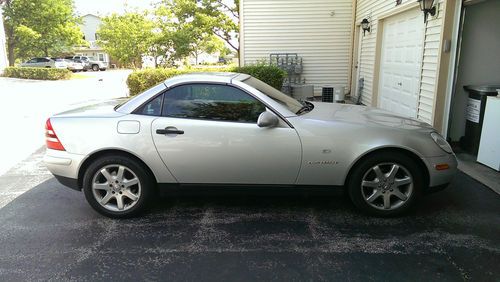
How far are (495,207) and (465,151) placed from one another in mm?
2264

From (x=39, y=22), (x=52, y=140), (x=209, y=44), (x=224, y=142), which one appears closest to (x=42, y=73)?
(x=39, y=22)

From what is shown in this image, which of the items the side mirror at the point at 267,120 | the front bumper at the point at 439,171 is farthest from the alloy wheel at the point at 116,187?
the front bumper at the point at 439,171

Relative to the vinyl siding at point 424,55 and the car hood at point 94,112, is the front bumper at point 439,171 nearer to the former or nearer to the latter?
the vinyl siding at point 424,55

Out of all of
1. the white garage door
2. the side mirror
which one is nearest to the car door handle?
the side mirror

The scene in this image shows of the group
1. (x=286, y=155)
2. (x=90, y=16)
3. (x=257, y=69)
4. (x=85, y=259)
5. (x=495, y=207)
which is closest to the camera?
(x=85, y=259)

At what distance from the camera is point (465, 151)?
6.26 metres

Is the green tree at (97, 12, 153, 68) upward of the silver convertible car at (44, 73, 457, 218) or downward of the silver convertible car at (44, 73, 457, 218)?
upward

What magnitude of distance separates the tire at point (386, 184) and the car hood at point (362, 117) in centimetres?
37

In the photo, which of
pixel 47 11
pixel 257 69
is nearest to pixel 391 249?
pixel 257 69

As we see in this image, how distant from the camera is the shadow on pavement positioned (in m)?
3.06

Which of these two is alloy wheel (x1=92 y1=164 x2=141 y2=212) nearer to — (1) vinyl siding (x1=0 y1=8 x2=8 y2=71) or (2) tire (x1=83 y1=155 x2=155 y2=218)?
(2) tire (x1=83 y1=155 x2=155 y2=218)

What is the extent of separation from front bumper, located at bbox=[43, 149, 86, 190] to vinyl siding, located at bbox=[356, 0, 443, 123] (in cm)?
534

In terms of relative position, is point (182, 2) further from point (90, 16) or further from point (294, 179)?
point (90, 16)

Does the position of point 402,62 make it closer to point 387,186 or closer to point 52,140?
point 387,186
